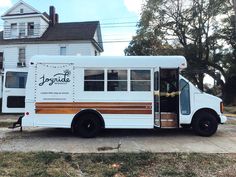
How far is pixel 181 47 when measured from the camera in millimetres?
36000

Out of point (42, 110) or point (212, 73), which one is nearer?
point (42, 110)

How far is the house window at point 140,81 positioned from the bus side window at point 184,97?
116 cm

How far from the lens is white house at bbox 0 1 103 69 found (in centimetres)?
3161

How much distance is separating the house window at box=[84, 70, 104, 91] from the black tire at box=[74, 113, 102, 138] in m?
0.90

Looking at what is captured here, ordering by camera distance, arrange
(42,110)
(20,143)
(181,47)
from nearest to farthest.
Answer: (20,143) < (42,110) < (181,47)

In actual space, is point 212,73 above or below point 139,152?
above

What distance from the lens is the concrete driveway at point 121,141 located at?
873 cm

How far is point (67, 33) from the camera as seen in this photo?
32875 millimetres

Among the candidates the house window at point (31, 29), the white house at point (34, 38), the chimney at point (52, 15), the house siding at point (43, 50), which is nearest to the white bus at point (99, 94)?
the house siding at point (43, 50)

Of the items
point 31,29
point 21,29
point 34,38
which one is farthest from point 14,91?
point 21,29

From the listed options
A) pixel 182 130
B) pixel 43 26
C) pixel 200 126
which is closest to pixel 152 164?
pixel 200 126

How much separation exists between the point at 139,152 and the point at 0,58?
1146 inches

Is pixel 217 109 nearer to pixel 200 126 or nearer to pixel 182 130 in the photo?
pixel 200 126

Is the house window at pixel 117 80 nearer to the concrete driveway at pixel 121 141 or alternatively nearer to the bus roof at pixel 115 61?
the bus roof at pixel 115 61
